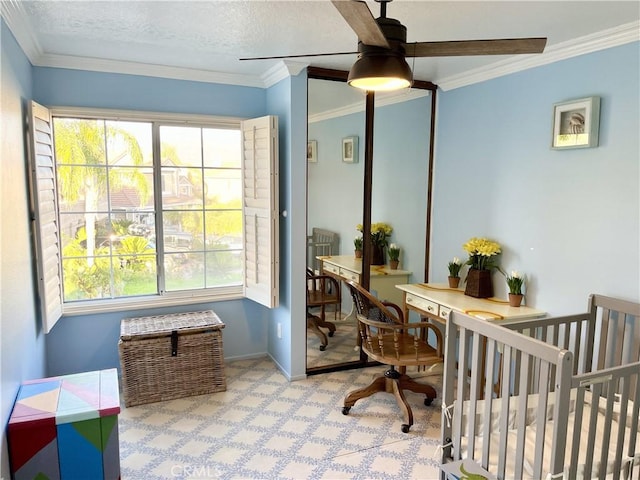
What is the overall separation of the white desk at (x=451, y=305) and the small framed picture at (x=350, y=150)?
1056mm

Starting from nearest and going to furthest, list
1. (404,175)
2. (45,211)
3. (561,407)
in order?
(561,407) → (45,211) → (404,175)

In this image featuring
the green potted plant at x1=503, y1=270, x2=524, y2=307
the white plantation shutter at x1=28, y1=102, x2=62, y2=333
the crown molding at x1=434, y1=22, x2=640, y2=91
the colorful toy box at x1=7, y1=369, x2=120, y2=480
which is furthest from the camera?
the green potted plant at x1=503, y1=270, x2=524, y2=307

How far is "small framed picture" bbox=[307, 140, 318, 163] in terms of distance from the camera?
3.22 m

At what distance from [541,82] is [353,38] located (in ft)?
4.01

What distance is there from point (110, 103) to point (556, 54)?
9.60 ft

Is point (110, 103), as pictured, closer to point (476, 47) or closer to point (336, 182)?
point (336, 182)

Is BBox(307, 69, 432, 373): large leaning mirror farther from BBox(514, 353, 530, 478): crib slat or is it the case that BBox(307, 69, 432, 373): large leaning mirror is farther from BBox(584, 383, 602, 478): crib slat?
BBox(584, 383, 602, 478): crib slat

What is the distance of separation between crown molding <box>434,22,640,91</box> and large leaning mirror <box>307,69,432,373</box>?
0.38 metres

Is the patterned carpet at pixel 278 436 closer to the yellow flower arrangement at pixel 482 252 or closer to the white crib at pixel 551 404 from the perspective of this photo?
the white crib at pixel 551 404

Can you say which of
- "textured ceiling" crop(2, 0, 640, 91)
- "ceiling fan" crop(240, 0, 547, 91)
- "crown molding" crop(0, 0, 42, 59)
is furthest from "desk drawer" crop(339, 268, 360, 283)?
"crown molding" crop(0, 0, 42, 59)

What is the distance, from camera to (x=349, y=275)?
3.47m

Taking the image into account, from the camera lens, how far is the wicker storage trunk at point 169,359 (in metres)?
2.96

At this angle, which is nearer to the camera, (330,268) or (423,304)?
(423,304)

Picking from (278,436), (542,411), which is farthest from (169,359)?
(542,411)
